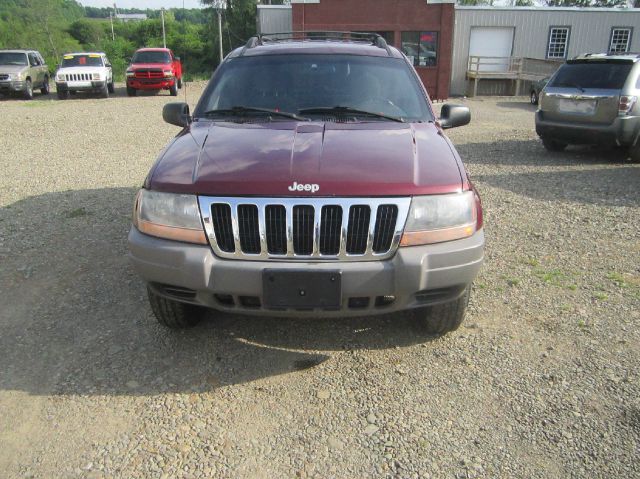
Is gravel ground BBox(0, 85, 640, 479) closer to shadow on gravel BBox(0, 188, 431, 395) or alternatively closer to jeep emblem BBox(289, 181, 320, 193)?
shadow on gravel BBox(0, 188, 431, 395)

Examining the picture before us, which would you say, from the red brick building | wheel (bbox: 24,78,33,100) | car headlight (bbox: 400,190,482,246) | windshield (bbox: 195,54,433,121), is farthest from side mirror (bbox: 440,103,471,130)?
the red brick building

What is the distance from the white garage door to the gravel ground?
77.9 ft

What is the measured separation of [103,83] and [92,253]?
723 inches

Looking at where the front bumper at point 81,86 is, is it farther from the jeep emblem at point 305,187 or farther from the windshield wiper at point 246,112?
the jeep emblem at point 305,187

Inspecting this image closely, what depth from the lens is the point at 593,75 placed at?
9516mm

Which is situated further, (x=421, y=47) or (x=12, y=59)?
(x=421, y=47)

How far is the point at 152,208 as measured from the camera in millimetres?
3102

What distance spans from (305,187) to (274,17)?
86.1 ft

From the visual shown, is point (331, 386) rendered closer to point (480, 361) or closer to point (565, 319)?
point (480, 361)

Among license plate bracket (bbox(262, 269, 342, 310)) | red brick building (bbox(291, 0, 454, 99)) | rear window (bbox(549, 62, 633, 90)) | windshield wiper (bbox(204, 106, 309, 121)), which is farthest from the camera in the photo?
red brick building (bbox(291, 0, 454, 99))

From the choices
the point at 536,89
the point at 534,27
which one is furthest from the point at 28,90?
the point at 534,27

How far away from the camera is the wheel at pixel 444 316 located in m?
3.37

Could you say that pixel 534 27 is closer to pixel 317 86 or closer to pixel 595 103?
pixel 595 103

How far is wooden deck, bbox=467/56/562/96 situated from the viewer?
2475cm
